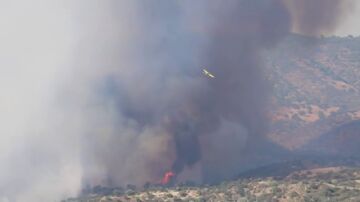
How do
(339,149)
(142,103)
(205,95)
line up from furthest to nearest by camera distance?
(339,149)
(205,95)
(142,103)

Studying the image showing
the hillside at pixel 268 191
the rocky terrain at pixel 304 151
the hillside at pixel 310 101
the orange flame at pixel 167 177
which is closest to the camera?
the hillside at pixel 268 191

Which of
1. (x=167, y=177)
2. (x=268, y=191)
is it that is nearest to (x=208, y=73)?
(x=167, y=177)

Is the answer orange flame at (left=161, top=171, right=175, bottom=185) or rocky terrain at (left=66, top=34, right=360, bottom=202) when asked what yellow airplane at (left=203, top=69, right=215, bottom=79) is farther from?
orange flame at (left=161, top=171, right=175, bottom=185)

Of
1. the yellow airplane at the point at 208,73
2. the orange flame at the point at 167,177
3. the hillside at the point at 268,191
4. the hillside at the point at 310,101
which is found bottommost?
the hillside at the point at 268,191

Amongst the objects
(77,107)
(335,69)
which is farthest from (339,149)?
(335,69)

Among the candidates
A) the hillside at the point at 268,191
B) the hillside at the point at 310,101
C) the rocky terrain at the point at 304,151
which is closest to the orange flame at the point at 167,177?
the rocky terrain at the point at 304,151

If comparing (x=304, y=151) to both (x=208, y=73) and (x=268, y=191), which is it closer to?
(x=208, y=73)

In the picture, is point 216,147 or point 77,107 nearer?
point 77,107

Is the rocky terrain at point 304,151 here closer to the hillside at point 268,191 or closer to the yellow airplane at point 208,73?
the hillside at point 268,191

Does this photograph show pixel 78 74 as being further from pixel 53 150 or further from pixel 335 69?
pixel 335 69
